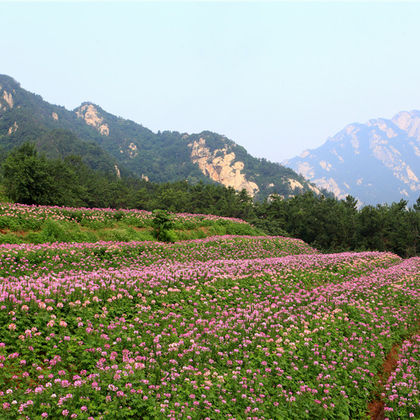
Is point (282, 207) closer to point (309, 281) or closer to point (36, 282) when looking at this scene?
point (309, 281)

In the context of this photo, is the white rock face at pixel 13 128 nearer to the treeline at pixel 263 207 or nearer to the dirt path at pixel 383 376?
the treeline at pixel 263 207

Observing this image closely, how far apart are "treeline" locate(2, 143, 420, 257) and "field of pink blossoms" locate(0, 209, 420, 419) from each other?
19.3 metres

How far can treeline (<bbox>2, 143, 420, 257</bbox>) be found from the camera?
28.3m

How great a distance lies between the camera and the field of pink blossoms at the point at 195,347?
15.4ft

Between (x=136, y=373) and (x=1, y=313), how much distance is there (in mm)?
2993

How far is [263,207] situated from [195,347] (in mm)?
53963

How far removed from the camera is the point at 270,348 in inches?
273

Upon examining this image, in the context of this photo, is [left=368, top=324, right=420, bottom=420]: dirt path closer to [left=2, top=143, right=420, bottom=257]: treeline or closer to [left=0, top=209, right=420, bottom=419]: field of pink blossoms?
[left=0, top=209, right=420, bottom=419]: field of pink blossoms

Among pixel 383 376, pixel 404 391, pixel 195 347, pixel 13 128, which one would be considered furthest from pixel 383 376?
pixel 13 128

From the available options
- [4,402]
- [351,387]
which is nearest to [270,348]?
[351,387]

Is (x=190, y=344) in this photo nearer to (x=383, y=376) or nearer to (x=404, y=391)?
(x=404, y=391)

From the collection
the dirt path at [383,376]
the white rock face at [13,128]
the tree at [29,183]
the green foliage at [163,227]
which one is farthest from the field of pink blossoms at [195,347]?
the white rock face at [13,128]

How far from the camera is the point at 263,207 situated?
5916 cm

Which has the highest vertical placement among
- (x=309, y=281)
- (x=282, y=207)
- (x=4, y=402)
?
Result: (x=282, y=207)
